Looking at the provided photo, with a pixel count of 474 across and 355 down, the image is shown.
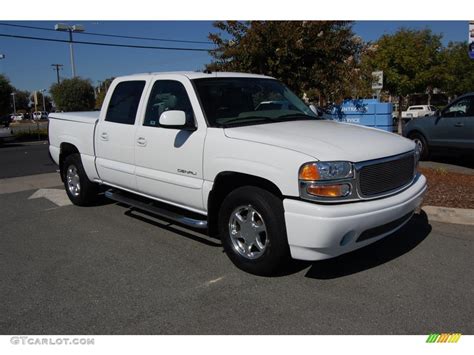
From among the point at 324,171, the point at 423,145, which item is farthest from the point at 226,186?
the point at 423,145

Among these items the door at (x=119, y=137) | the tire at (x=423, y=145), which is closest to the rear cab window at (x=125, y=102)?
the door at (x=119, y=137)

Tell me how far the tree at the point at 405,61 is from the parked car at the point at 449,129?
14.0 metres

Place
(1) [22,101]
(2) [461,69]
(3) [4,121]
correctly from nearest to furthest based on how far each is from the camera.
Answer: (3) [4,121] < (2) [461,69] < (1) [22,101]

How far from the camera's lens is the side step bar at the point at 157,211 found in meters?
4.56

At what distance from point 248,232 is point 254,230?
0.08 m

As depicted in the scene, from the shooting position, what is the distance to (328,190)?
11.7 ft

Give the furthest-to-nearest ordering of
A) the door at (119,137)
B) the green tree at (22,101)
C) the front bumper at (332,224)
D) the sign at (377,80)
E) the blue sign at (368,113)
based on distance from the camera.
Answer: the green tree at (22,101) → the sign at (377,80) → the blue sign at (368,113) → the door at (119,137) → the front bumper at (332,224)

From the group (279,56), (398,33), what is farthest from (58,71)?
(279,56)

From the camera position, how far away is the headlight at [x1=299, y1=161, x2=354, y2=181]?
3.55 metres

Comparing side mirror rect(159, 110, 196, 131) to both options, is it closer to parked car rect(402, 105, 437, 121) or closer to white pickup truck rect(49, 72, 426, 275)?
white pickup truck rect(49, 72, 426, 275)

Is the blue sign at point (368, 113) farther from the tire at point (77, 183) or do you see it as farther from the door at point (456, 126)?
the tire at point (77, 183)

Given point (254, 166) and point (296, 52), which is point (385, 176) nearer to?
point (254, 166)

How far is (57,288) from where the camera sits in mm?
3973

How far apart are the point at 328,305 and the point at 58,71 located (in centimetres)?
8169
